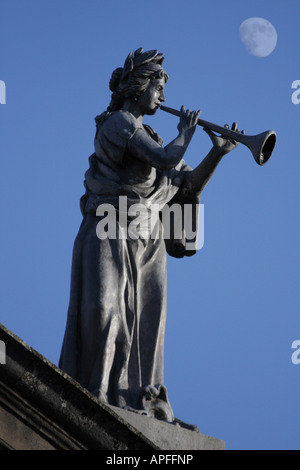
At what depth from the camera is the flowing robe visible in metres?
11.8

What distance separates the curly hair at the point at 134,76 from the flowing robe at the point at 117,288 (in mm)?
288

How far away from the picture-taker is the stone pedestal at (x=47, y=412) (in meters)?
9.32

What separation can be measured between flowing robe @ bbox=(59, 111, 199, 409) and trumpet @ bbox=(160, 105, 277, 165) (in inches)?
27.6

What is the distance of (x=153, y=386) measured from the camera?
39.3 ft

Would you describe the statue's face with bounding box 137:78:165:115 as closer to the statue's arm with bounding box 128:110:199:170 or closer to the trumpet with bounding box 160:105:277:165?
the trumpet with bounding box 160:105:277:165

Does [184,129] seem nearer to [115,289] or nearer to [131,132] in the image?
[131,132]

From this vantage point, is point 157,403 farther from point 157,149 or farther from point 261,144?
point 261,144

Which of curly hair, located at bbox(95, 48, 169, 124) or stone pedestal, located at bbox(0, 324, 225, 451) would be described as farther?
curly hair, located at bbox(95, 48, 169, 124)

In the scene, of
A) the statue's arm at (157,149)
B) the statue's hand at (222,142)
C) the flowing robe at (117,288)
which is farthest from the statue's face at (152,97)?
the statue's hand at (222,142)

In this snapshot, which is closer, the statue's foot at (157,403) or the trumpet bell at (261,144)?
A: the statue's foot at (157,403)

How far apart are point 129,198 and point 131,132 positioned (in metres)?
0.76

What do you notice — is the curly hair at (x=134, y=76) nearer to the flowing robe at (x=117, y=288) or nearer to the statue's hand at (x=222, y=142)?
the flowing robe at (x=117, y=288)

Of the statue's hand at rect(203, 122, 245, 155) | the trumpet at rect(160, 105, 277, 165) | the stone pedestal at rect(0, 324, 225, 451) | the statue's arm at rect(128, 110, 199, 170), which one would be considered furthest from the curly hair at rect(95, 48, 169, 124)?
the stone pedestal at rect(0, 324, 225, 451)

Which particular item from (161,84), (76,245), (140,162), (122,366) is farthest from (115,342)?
(161,84)
